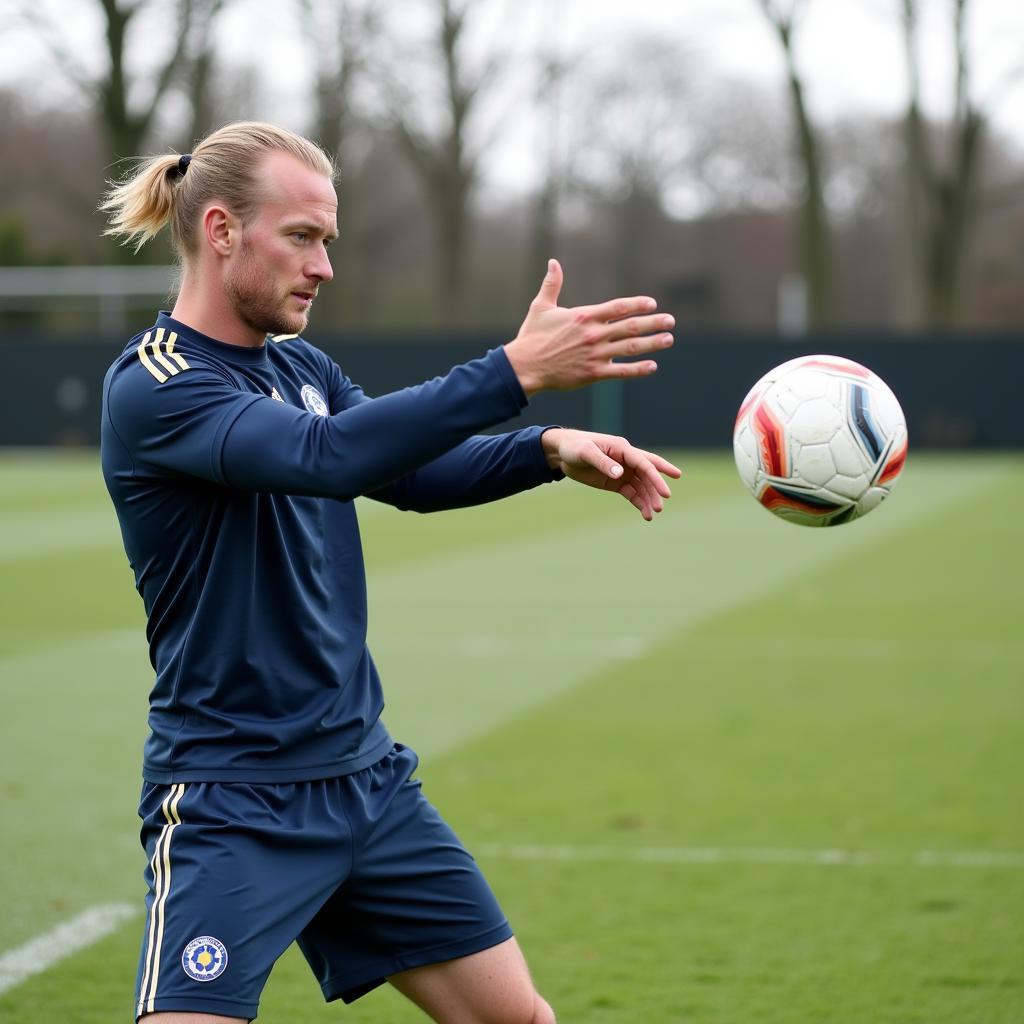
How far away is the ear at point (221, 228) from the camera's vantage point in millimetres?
3094

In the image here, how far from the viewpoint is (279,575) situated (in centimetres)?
318

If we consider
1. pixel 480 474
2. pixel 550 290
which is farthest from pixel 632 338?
pixel 480 474

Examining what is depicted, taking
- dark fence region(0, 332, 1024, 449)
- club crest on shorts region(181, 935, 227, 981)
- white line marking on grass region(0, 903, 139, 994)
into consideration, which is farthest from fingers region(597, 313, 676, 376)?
dark fence region(0, 332, 1024, 449)

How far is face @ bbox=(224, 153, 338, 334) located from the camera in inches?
121

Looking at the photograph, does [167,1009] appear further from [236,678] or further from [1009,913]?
[1009,913]

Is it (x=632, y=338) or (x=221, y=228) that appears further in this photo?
(x=221, y=228)

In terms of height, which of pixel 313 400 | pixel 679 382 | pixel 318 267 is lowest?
pixel 679 382

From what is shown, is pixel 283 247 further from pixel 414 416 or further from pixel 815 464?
pixel 815 464

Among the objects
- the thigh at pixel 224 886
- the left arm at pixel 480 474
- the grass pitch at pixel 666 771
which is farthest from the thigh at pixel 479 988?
the grass pitch at pixel 666 771

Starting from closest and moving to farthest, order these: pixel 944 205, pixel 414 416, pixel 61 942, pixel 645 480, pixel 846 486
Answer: pixel 414 416, pixel 645 480, pixel 846 486, pixel 61 942, pixel 944 205

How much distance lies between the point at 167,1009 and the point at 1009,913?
3437 mm

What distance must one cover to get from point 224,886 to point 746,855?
3.44m

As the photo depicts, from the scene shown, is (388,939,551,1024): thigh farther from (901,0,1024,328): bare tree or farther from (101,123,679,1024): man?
(901,0,1024,328): bare tree

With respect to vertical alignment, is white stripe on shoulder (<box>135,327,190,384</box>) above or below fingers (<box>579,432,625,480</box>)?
above
